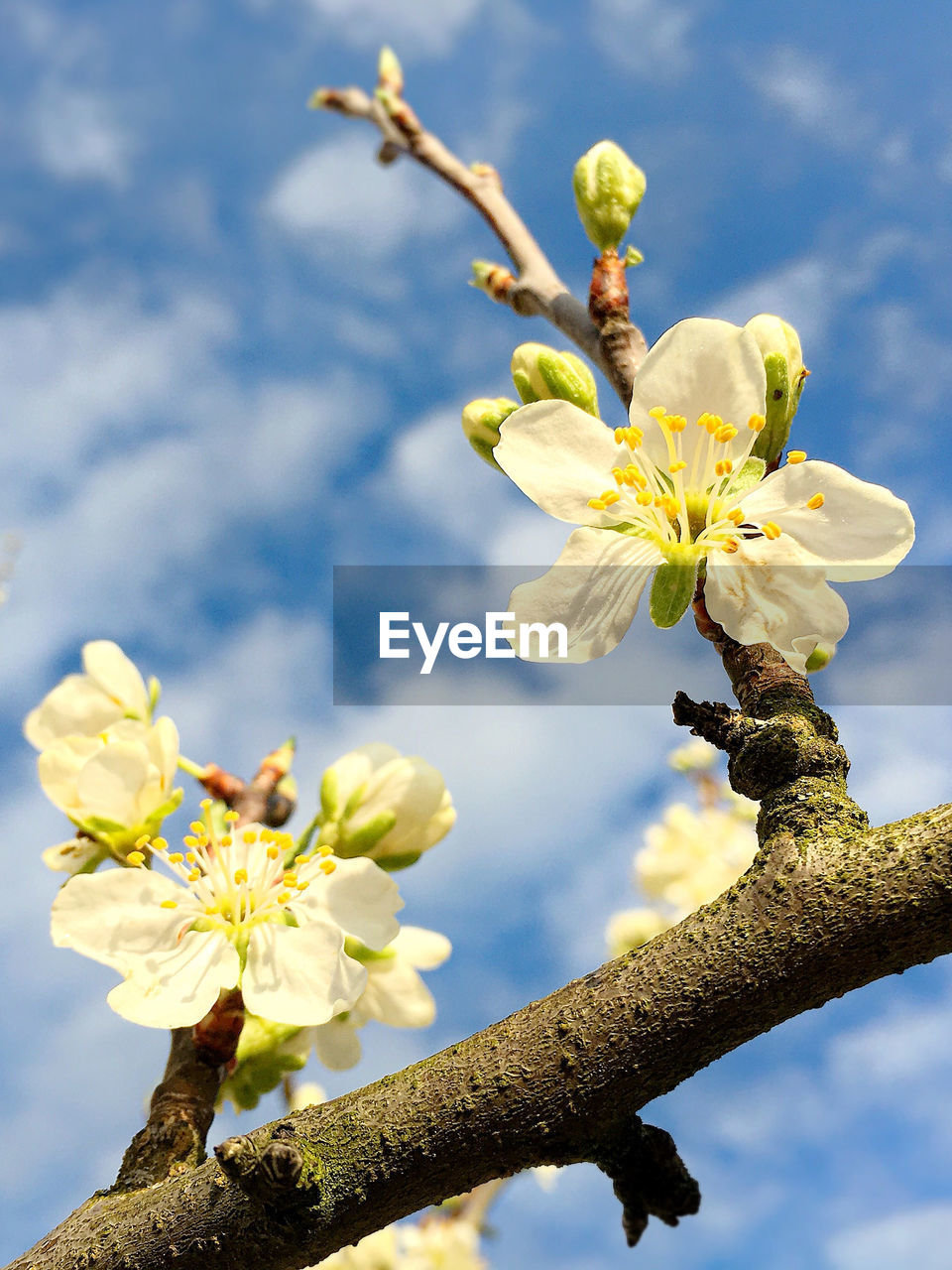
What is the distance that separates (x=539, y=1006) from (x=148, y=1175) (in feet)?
2.05

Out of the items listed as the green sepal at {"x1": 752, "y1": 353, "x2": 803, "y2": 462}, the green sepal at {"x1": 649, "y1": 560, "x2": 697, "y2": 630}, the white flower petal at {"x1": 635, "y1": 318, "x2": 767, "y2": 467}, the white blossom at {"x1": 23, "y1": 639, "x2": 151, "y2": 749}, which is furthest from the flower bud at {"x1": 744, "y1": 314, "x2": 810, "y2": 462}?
the white blossom at {"x1": 23, "y1": 639, "x2": 151, "y2": 749}

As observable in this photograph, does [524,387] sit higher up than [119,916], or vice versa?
[524,387]

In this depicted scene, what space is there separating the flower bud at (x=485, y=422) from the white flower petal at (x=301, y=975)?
2.27 feet

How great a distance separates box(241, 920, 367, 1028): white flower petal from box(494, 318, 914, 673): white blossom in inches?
20.7

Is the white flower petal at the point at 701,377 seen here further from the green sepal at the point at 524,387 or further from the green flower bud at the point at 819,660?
the green flower bud at the point at 819,660

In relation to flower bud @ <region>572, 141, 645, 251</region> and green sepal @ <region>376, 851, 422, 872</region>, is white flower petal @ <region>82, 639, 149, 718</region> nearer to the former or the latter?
green sepal @ <region>376, 851, 422, 872</region>

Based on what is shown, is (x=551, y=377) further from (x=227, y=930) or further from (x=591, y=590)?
(x=227, y=930)

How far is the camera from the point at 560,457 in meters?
1.24

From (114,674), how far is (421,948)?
712 millimetres

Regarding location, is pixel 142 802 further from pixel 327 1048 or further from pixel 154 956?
pixel 327 1048

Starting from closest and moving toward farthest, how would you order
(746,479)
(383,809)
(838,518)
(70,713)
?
(838,518), (746,479), (383,809), (70,713)

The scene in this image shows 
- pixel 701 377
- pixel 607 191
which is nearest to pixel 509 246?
pixel 607 191

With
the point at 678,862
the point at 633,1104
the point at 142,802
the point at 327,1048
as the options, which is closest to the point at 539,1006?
the point at 633,1104

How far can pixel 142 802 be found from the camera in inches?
61.0
